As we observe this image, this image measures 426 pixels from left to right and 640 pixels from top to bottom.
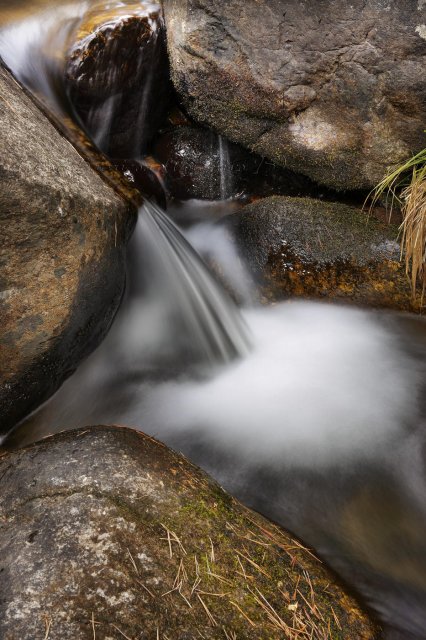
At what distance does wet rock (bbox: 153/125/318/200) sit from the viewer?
5.30 m

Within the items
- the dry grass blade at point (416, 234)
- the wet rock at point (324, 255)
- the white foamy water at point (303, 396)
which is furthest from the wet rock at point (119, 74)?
the dry grass blade at point (416, 234)

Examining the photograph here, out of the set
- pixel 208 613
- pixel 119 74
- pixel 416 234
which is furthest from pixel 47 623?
pixel 119 74

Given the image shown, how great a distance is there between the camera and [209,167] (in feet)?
17.7

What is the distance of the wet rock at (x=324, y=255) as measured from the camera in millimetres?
4191

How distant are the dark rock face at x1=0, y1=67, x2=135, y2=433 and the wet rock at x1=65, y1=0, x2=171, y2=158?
1.33 metres

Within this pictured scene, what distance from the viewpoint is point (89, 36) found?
14.6 ft

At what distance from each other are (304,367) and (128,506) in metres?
2.20

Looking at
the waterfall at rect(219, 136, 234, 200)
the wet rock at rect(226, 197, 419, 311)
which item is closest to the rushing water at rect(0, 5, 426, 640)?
the wet rock at rect(226, 197, 419, 311)

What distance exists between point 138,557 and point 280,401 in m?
1.87

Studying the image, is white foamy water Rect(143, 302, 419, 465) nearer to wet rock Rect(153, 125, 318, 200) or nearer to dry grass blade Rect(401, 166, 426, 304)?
dry grass blade Rect(401, 166, 426, 304)

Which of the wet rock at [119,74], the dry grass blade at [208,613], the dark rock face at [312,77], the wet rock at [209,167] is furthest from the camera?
the wet rock at [209,167]

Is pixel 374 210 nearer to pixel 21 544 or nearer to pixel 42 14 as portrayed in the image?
pixel 42 14

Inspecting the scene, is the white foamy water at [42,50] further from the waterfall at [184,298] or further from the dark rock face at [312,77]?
the waterfall at [184,298]

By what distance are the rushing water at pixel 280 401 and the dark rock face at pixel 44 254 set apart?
1.02 feet
